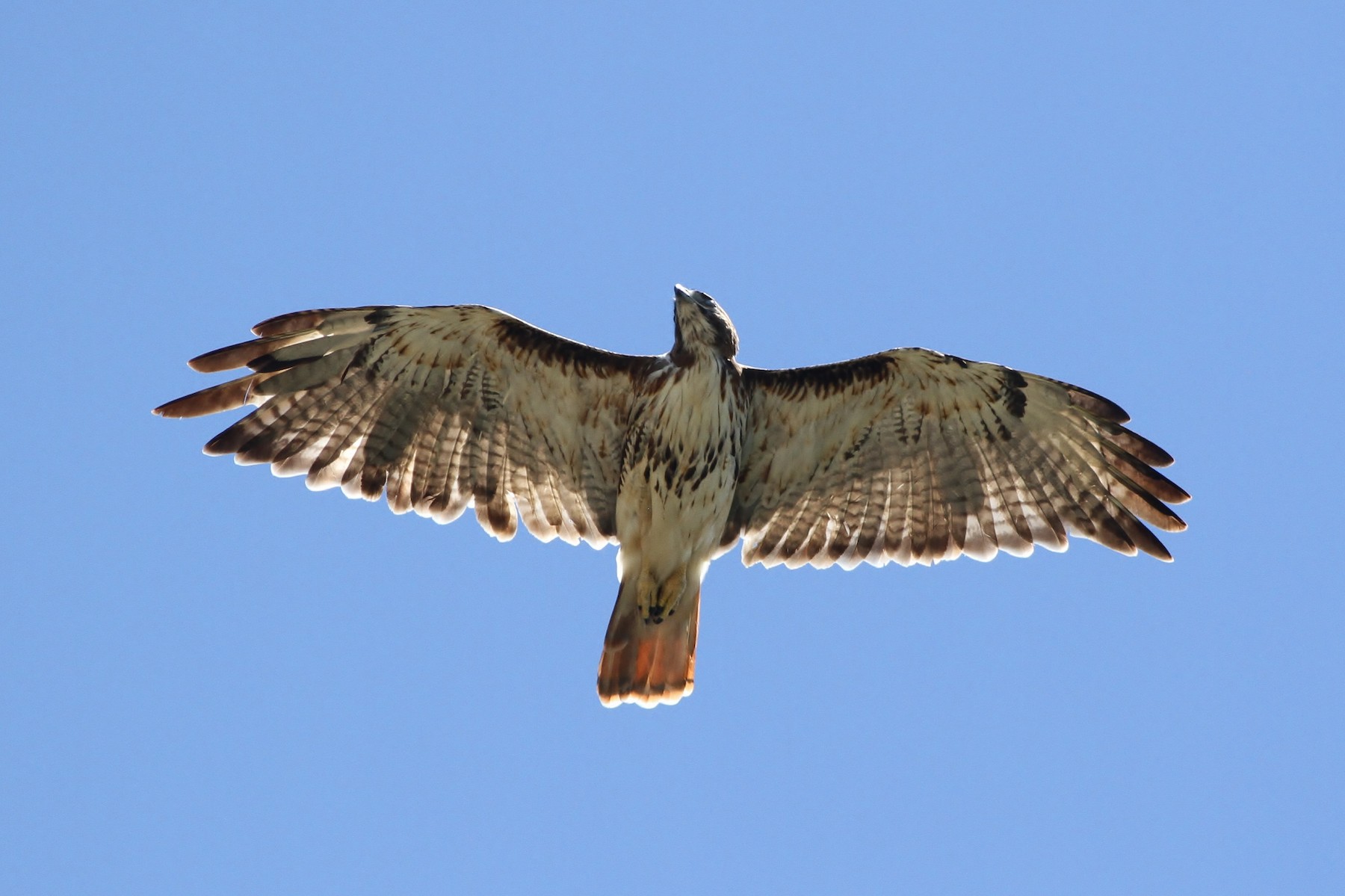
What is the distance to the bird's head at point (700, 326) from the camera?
9.27m

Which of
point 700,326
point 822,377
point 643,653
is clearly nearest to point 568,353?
point 700,326

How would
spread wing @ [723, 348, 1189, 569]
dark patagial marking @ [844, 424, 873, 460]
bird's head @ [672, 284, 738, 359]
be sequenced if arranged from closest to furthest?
bird's head @ [672, 284, 738, 359], spread wing @ [723, 348, 1189, 569], dark patagial marking @ [844, 424, 873, 460]

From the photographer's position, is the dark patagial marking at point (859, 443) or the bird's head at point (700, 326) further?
the dark patagial marking at point (859, 443)

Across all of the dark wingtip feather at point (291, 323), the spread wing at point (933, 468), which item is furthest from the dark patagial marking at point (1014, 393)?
the dark wingtip feather at point (291, 323)

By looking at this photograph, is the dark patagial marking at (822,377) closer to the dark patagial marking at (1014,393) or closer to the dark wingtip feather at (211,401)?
the dark patagial marking at (1014,393)

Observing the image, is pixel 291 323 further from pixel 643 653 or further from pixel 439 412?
pixel 643 653

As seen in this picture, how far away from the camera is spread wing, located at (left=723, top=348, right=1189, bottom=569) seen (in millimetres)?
9805

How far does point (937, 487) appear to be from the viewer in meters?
10.3

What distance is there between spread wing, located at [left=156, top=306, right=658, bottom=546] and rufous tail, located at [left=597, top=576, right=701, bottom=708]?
0.61m

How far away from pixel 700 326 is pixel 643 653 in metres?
2.33

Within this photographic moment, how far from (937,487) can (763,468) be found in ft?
4.17

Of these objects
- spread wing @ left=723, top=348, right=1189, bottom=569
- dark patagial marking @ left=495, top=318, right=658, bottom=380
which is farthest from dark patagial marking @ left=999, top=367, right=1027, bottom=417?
dark patagial marking @ left=495, top=318, right=658, bottom=380

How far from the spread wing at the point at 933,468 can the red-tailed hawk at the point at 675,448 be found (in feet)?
0.05

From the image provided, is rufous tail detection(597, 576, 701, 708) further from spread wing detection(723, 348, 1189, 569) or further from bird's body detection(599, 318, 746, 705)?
spread wing detection(723, 348, 1189, 569)
